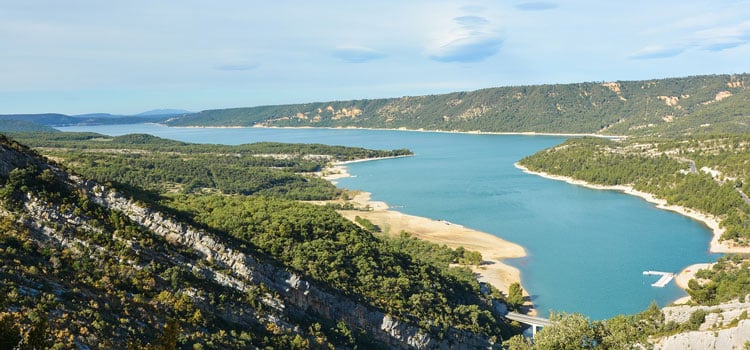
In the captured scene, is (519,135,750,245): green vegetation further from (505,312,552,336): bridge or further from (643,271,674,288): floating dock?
(505,312,552,336): bridge

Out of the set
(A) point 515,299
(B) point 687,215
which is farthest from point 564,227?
(A) point 515,299

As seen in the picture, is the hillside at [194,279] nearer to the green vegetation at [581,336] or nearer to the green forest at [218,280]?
the green forest at [218,280]

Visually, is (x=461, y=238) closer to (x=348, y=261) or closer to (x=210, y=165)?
(x=348, y=261)

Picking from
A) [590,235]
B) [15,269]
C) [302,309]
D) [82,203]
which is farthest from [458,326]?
[590,235]

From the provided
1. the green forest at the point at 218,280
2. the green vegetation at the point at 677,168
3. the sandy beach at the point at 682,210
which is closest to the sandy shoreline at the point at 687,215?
the sandy beach at the point at 682,210

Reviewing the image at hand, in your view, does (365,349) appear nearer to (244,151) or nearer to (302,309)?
(302,309)

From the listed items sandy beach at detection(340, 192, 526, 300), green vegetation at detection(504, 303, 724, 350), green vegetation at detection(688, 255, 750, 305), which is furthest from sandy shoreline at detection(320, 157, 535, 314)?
green vegetation at detection(504, 303, 724, 350)
